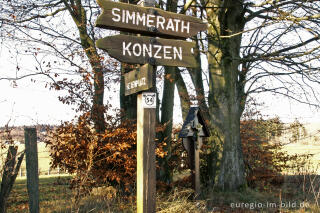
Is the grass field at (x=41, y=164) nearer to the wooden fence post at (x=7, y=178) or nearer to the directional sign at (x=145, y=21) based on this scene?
the wooden fence post at (x=7, y=178)

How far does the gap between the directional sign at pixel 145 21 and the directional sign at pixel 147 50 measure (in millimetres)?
145

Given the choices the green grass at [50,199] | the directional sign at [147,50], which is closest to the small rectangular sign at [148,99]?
the directional sign at [147,50]

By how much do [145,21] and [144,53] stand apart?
455 millimetres

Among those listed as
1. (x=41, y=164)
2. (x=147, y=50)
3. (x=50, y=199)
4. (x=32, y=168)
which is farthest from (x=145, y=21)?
(x=41, y=164)

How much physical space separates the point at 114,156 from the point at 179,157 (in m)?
3.71

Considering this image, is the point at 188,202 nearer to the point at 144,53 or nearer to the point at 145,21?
the point at 144,53

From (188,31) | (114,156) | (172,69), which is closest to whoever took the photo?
(188,31)

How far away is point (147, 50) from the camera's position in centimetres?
421

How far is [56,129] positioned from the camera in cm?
777

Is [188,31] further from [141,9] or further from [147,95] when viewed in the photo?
[147,95]

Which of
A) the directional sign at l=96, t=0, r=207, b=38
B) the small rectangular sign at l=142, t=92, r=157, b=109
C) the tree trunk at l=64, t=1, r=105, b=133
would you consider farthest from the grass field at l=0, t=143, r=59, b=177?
the directional sign at l=96, t=0, r=207, b=38

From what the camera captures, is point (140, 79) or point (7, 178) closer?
point (140, 79)

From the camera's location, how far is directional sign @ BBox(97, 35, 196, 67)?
4.01 meters

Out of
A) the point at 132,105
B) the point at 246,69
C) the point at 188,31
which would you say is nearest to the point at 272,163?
the point at 246,69
